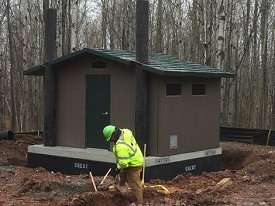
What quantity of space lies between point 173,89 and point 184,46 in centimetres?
2180

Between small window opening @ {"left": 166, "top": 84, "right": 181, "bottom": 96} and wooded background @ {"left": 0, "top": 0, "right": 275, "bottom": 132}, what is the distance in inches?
408

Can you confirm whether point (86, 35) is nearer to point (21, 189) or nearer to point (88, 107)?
point (88, 107)

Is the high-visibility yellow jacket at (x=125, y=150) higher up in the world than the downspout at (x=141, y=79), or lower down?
lower down

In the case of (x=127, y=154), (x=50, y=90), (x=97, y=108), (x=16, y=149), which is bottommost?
(x=16, y=149)

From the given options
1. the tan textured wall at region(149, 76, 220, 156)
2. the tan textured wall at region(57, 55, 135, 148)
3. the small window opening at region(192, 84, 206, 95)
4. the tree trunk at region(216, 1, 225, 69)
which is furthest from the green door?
the tree trunk at region(216, 1, 225, 69)

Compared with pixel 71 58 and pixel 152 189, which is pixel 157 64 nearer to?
pixel 71 58

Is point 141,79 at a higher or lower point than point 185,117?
higher

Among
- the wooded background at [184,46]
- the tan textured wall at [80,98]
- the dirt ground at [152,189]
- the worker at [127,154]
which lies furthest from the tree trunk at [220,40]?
the worker at [127,154]

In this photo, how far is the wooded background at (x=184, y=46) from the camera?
3011cm

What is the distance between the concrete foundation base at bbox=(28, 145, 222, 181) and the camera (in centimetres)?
1310

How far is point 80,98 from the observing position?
48.4 ft

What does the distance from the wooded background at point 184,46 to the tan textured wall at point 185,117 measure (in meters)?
9.02

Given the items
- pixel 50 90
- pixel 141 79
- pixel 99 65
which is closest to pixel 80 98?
pixel 50 90

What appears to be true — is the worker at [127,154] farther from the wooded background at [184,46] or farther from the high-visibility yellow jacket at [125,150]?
the wooded background at [184,46]
